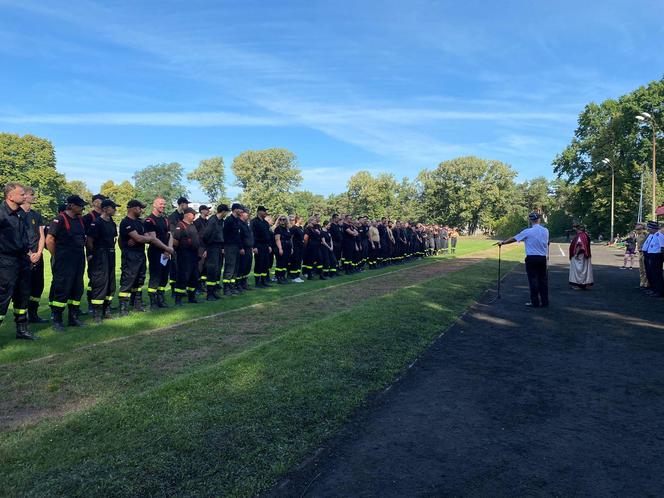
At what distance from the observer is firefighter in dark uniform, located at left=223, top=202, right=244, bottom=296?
38.5ft

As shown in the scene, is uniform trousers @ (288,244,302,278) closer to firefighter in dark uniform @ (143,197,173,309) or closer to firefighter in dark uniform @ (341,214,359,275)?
firefighter in dark uniform @ (341,214,359,275)

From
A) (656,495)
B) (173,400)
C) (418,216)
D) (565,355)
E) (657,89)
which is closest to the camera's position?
(656,495)

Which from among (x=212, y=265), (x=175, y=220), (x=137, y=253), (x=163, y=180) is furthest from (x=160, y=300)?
(x=163, y=180)

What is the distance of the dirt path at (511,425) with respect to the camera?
3230mm

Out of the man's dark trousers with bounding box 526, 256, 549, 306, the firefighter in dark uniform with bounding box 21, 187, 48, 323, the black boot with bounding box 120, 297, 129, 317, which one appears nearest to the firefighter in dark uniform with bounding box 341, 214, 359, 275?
the man's dark trousers with bounding box 526, 256, 549, 306

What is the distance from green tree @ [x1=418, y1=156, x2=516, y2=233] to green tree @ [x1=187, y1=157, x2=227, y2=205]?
142 ft

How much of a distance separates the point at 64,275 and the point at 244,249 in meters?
5.11

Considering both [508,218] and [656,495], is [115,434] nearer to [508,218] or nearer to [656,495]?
[656,495]

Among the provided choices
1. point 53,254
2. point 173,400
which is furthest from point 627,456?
point 53,254

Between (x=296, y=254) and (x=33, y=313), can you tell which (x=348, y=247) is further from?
(x=33, y=313)

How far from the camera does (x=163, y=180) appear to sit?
12694 cm

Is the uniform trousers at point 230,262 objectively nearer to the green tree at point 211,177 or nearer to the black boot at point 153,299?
the black boot at point 153,299

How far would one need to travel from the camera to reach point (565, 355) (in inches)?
259

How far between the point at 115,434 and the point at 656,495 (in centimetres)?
408
